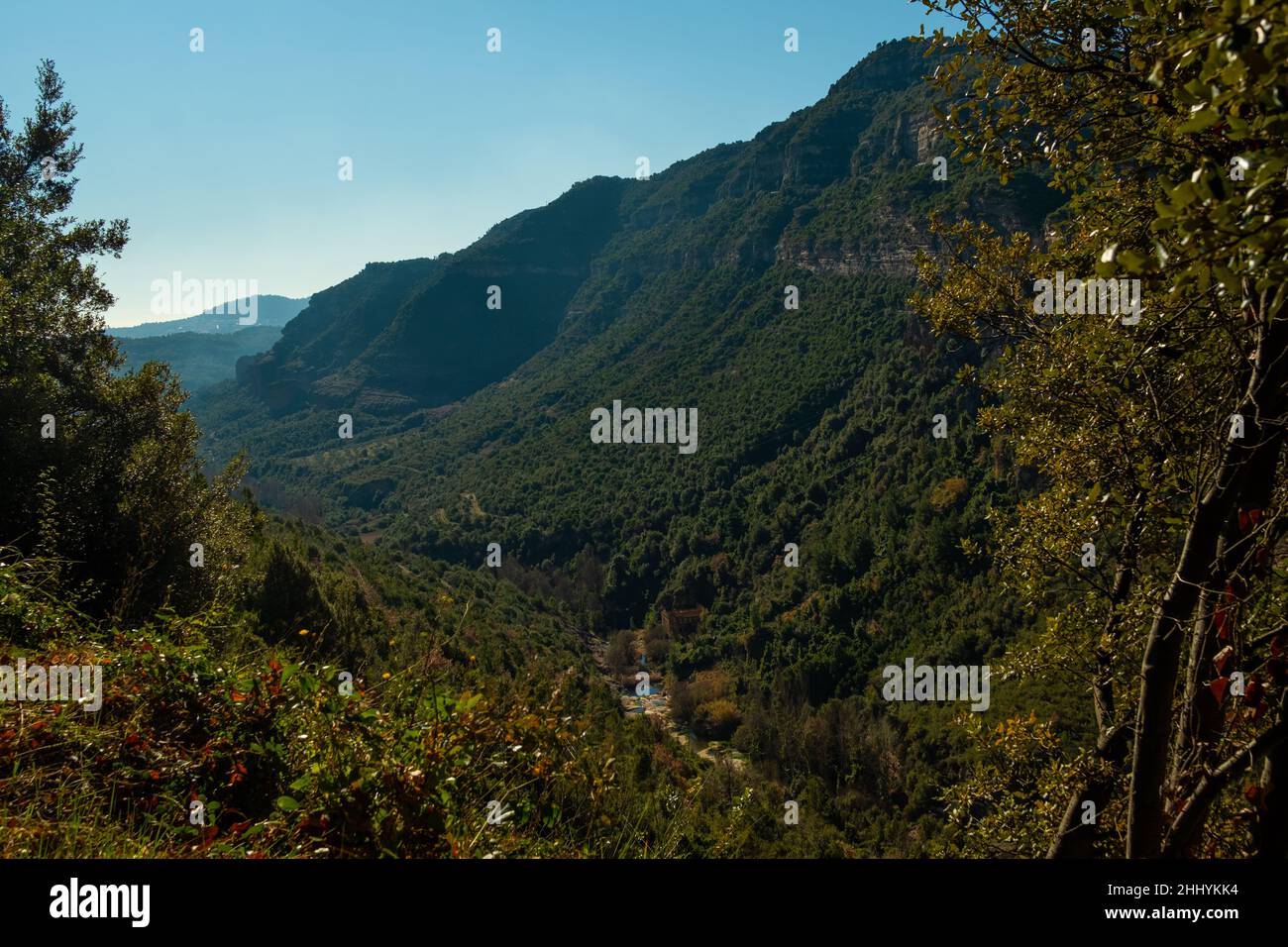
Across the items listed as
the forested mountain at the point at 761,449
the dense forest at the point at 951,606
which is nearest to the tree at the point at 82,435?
the dense forest at the point at 951,606

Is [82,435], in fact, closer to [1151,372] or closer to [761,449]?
[1151,372]

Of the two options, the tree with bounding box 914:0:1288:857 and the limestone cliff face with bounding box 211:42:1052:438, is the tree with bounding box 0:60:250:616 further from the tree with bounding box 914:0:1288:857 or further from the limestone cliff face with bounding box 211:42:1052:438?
the limestone cliff face with bounding box 211:42:1052:438

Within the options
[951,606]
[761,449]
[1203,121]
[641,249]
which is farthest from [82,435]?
[641,249]

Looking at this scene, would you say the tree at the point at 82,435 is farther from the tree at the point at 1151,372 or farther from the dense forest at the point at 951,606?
the tree at the point at 1151,372

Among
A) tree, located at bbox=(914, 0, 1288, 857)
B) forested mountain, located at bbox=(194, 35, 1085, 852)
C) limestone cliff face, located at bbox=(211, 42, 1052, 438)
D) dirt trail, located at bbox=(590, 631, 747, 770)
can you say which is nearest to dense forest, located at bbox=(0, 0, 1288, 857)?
tree, located at bbox=(914, 0, 1288, 857)

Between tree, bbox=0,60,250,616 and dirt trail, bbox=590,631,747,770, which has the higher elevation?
tree, bbox=0,60,250,616

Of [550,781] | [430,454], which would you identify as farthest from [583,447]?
[550,781]
